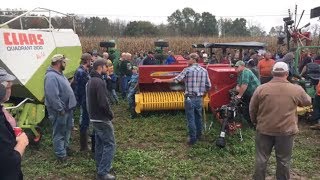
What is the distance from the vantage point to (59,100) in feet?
19.7

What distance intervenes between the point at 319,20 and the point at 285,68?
24.7 ft

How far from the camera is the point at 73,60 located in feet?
31.2

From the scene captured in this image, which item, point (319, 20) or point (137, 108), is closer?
point (137, 108)

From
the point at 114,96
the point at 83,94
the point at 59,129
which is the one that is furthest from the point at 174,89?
the point at 59,129

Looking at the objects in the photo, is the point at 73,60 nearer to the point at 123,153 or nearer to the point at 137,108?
the point at 137,108

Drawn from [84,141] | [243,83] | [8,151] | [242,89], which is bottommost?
[84,141]

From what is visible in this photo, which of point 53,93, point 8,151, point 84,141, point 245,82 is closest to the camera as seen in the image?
point 8,151

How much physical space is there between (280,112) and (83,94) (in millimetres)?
3624

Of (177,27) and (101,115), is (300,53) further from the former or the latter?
(177,27)

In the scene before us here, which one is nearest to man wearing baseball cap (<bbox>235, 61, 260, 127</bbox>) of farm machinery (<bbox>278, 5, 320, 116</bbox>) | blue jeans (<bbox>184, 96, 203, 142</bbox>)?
blue jeans (<bbox>184, 96, 203, 142</bbox>)

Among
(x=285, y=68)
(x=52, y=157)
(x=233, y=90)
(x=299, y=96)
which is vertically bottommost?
(x=52, y=157)

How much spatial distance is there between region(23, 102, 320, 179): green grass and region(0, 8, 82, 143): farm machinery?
58 centimetres

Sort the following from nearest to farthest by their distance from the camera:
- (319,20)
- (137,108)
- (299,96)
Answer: (299,96) < (137,108) < (319,20)

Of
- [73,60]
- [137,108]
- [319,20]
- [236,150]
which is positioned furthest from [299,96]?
[319,20]
